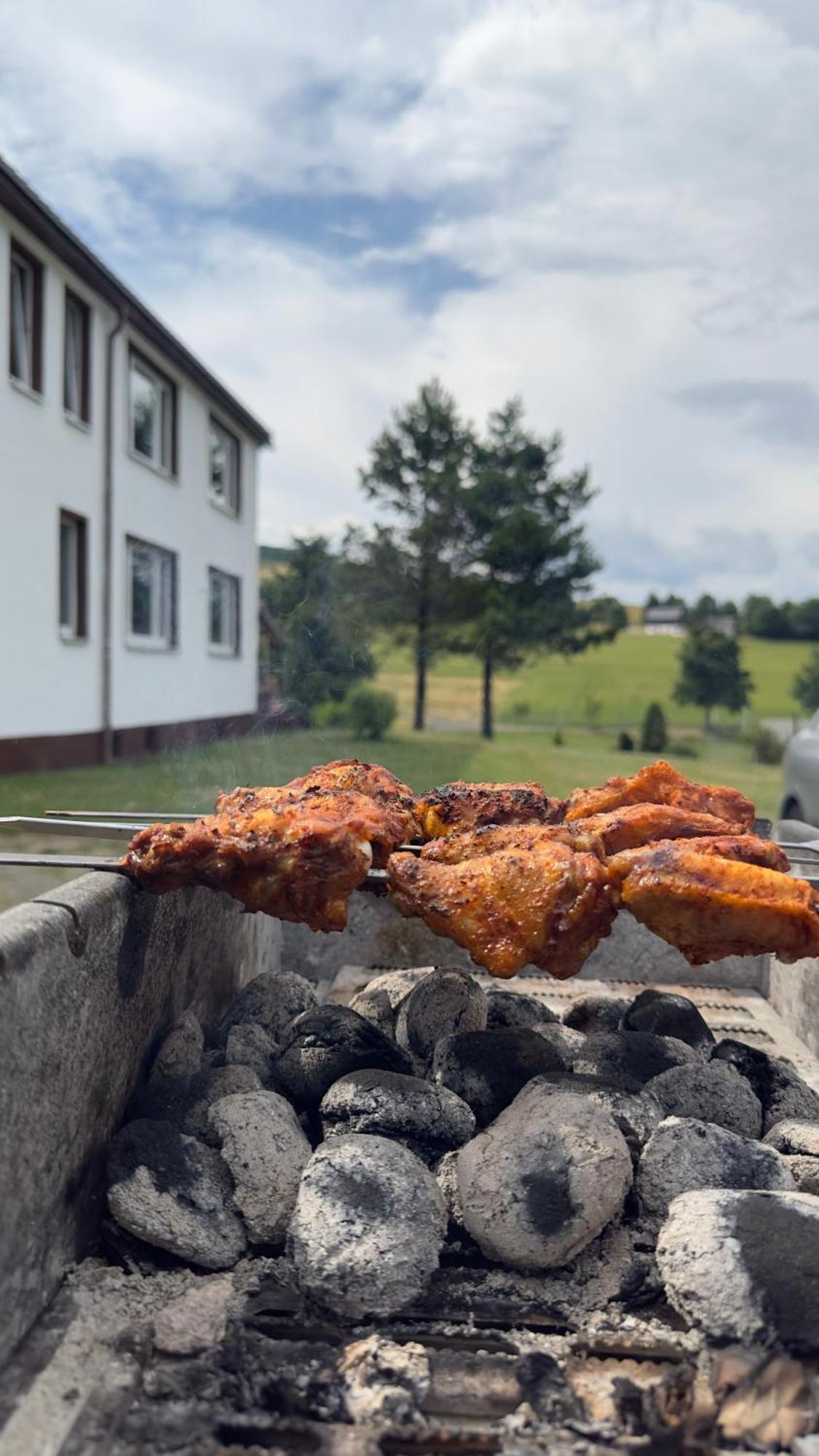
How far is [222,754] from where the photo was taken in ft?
53.0

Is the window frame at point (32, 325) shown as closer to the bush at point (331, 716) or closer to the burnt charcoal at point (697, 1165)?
the bush at point (331, 716)

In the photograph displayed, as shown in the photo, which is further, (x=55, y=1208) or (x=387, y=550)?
(x=387, y=550)

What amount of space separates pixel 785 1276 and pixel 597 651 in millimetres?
23633

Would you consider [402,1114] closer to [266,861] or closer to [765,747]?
[266,861]

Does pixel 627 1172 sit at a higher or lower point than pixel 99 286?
lower

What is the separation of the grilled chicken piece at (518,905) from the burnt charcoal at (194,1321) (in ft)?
3.14

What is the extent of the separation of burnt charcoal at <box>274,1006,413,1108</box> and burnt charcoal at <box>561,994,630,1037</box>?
0.94 meters

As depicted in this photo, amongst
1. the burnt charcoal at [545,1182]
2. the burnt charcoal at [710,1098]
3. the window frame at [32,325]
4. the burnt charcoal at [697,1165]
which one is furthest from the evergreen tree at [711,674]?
the burnt charcoal at [545,1182]

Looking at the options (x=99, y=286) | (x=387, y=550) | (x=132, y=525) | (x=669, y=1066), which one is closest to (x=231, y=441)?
(x=387, y=550)

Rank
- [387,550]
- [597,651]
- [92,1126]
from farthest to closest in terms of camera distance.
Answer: [597,651] → [387,550] → [92,1126]

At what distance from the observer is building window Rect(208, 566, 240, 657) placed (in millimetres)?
20484

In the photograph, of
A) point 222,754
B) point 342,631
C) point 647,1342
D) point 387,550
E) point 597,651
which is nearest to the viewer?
point 647,1342

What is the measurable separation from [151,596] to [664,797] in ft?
49.1

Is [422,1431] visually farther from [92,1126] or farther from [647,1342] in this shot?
[92,1126]
